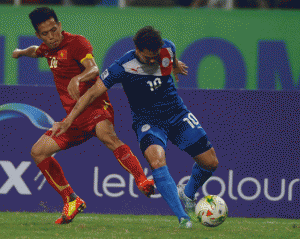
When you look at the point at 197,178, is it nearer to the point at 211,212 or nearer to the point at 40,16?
the point at 211,212

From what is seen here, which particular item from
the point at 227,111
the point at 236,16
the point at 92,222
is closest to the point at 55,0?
the point at 236,16

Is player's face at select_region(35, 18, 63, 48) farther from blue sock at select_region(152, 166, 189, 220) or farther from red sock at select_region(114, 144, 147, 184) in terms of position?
blue sock at select_region(152, 166, 189, 220)

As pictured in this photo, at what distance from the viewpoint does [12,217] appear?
18.9 feet

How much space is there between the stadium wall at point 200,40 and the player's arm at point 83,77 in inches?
145

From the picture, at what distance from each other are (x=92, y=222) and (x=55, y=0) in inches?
183

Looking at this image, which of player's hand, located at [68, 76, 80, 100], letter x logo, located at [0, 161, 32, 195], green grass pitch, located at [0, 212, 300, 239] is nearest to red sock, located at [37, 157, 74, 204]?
green grass pitch, located at [0, 212, 300, 239]

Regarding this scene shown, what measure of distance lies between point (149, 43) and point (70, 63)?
915 mm

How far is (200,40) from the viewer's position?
883 centimetres

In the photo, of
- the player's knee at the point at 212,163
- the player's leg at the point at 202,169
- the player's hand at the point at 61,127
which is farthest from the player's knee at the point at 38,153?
the player's knee at the point at 212,163

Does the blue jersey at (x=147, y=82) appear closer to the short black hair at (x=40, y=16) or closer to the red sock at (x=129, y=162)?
the red sock at (x=129, y=162)

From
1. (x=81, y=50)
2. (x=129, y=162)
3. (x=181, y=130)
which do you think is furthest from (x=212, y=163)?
(x=81, y=50)

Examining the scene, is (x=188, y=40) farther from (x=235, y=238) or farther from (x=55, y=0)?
(x=235, y=238)

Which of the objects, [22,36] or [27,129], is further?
[22,36]

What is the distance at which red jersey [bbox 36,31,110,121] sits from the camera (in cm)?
515
